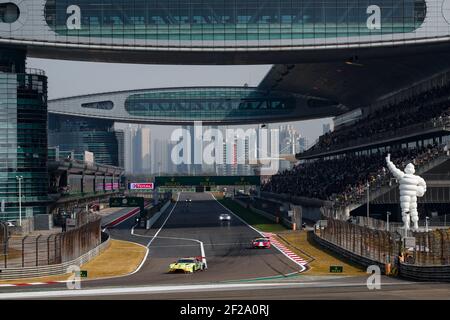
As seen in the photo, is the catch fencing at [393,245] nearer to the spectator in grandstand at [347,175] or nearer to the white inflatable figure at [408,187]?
the white inflatable figure at [408,187]

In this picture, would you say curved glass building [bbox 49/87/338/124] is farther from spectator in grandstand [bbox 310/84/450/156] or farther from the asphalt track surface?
the asphalt track surface

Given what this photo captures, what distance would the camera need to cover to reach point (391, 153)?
263 ft

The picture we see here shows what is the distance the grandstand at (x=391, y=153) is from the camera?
6644 cm

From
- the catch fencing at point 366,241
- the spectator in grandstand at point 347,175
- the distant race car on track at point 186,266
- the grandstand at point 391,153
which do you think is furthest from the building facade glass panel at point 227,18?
the distant race car on track at point 186,266

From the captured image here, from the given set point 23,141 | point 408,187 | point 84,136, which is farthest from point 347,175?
point 84,136

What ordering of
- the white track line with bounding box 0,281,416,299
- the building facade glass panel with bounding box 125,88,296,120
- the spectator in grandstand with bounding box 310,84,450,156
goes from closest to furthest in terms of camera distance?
the white track line with bounding box 0,281,416,299 < the spectator in grandstand with bounding box 310,84,450,156 < the building facade glass panel with bounding box 125,88,296,120

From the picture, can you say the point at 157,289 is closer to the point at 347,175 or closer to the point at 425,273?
the point at 425,273

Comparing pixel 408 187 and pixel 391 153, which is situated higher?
pixel 391 153

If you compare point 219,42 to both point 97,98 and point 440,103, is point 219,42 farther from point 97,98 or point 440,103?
point 97,98

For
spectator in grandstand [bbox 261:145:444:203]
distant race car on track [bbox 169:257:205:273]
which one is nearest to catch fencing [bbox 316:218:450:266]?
distant race car on track [bbox 169:257:205:273]

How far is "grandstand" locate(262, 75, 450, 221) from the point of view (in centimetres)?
6644
